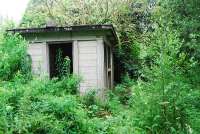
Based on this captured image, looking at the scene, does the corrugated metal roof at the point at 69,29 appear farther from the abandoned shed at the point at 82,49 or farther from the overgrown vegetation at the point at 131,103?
the overgrown vegetation at the point at 131,103

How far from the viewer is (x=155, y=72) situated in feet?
29.2

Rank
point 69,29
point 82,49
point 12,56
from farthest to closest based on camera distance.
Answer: point 82,49, point 69,29, point 12,56

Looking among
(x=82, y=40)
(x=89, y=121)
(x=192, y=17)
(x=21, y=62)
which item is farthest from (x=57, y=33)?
(x=89, y=121)

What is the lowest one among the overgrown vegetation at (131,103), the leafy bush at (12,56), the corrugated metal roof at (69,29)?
the overgrown vegetation at (131,103)

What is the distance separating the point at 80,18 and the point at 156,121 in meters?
16.2

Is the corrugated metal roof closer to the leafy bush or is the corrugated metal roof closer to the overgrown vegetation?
the leafy bush

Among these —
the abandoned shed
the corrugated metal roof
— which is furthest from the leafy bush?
the abandoned shed

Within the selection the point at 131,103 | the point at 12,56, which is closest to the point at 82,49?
the point at 12,56

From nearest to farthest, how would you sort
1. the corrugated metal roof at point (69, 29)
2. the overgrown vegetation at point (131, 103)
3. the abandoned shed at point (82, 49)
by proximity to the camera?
the overgrown vegetation at point (131, 103) < the corrugated metal roof at point (69, 29) < the abandoned shed at point (82, 49)

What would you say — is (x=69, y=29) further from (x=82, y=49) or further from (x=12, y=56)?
(x=12, y=56)

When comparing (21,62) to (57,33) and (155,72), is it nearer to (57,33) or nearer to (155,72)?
(57,33)

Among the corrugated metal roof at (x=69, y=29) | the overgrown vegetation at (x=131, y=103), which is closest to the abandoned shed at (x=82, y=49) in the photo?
the corrugated metal roof at (x=69, y=29)

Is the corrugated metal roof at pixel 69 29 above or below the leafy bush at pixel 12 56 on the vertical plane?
above

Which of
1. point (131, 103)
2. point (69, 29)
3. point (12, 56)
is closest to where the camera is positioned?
point (131, 103)
